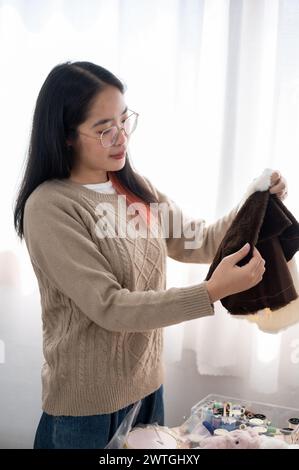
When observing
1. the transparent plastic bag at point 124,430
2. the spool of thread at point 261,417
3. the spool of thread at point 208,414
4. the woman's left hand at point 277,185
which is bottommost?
the spool of thread at point 261,417

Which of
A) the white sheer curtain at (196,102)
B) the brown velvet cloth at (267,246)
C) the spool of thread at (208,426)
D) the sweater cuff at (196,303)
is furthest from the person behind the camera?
the white sheer curtain at (196,102)

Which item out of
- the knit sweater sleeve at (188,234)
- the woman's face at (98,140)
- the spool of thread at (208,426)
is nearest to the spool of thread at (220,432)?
the spool of thread at (208,426)

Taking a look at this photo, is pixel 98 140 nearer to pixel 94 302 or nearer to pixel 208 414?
pixel 94 302

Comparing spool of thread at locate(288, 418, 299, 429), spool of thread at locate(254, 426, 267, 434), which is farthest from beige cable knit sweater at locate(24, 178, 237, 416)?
spool of thread at locate(288, 418, 299, 429)

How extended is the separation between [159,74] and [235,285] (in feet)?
3.13

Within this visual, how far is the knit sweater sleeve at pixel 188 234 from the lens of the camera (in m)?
1.53

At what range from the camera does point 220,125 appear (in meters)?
1.79

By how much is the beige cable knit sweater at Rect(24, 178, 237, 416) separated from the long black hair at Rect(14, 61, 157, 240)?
0.17ft

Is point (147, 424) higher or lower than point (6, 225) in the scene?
lower

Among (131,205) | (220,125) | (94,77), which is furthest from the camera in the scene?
(220,125)

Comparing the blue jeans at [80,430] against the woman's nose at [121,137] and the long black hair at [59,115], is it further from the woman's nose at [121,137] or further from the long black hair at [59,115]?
the woman's nose at [121,137]

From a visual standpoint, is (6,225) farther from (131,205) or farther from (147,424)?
(147,424)

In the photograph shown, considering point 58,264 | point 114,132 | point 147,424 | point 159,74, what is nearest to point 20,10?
point 159,74

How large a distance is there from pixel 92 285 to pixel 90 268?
0.04m
